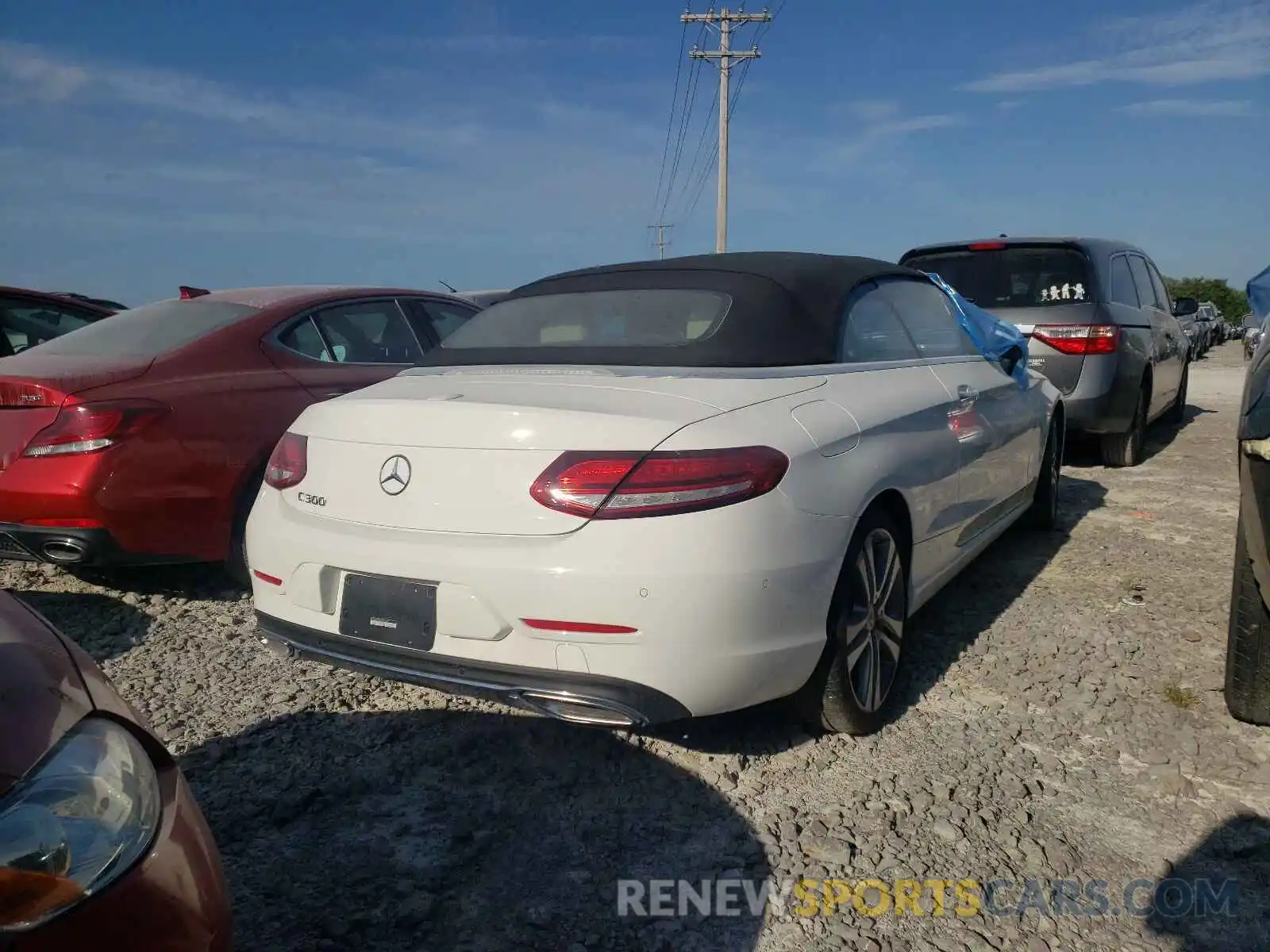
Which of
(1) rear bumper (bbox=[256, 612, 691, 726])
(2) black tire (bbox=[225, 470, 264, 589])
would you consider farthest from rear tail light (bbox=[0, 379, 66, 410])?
(1) rear bumper (bbox=[256, 612, 691, 726])

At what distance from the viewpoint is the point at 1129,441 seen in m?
7.26

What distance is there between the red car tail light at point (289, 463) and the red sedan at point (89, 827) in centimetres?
136

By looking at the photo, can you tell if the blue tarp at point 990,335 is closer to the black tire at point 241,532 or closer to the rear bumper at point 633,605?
the rear bumper at point 633,605

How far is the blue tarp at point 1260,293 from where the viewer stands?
4.31 m

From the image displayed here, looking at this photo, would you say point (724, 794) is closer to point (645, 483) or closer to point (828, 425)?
point (645, 483)

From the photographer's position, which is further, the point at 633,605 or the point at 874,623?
the point at 874,623

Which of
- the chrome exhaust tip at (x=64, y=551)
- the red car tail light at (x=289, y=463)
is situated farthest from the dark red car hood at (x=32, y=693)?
the chrome exhaust tip at (x=64, y=551)

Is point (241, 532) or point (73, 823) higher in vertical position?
point (73, 823)

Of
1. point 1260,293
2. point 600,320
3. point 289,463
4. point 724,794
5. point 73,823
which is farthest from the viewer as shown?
point 1260,293

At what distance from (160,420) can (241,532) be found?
0.59 metres

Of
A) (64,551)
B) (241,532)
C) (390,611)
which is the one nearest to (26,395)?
(64,551)

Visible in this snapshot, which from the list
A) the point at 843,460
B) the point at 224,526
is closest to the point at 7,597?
the point at 843,460

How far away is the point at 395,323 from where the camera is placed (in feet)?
17.5

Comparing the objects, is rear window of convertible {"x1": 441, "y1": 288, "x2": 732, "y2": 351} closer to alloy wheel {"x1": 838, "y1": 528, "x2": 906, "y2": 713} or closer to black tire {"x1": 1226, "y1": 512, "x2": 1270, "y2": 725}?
alloy wheel {"x1": 838, "y1": 528, "x2": 906, "y2": 713}
